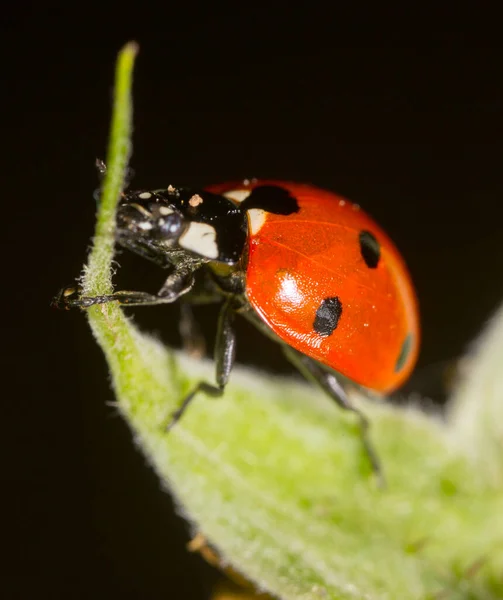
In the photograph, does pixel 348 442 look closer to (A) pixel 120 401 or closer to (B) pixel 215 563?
(B) pixel 215 563

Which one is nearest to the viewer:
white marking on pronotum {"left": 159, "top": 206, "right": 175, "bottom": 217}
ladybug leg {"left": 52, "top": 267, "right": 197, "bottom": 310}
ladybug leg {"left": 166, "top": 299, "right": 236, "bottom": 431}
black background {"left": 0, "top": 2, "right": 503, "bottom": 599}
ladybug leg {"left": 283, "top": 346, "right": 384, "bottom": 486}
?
ladybug leg {"left": 52, "top": 267, "right": 197, "bottom": 310}

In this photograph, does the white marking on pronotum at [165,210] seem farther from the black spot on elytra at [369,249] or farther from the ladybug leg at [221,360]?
the black spot on elytra at [369,249]

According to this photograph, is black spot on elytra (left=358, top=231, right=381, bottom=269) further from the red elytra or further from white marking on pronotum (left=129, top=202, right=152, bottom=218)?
white marking on pronotum (left=129, top=202, right=152, bottom=218)

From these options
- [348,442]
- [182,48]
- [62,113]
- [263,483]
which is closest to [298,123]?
[182,48]

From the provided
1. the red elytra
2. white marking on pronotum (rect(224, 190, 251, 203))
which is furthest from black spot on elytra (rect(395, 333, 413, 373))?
white marking on pronotum (rect(224, 190, 251, 203))

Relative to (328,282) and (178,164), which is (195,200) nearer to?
(328,282)
